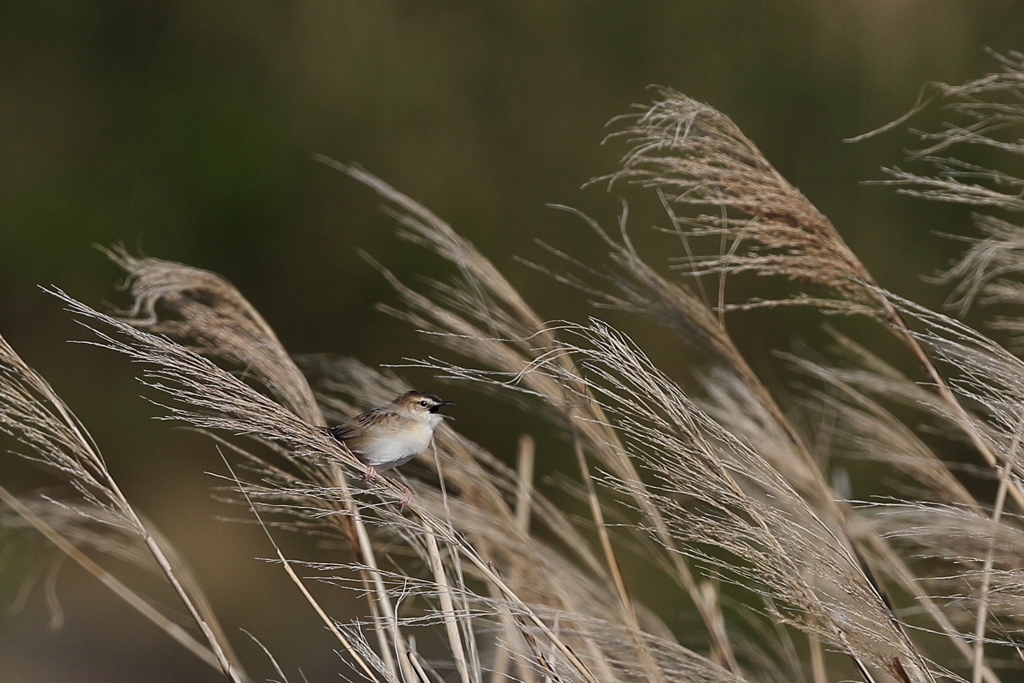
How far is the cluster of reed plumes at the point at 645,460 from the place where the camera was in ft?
4.66

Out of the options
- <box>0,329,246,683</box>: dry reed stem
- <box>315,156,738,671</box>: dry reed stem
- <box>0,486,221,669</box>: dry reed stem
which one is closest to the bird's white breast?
<box>315,156,738,671</box>: dry reed stem

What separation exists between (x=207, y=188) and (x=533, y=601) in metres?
4.82

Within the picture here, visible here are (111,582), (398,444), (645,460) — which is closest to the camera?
(645,460)

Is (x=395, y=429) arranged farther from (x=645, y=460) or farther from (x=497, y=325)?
(x=645, y=460)

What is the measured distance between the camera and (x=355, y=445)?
247 cm

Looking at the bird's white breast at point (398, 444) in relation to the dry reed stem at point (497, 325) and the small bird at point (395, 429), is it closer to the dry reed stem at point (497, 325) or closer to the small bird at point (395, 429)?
the small bird at point (395, 429)

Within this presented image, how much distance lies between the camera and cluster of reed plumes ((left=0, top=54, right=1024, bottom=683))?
1421mm

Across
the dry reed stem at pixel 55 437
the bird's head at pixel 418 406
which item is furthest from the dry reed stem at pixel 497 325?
the dry reed stem at pixel 55 437

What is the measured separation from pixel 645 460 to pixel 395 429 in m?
1.00

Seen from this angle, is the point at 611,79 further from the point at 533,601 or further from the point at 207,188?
the point at 533,601

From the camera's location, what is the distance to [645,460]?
4.77 feet

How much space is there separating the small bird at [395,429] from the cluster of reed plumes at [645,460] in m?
0.05

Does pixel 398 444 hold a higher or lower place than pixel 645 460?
lower

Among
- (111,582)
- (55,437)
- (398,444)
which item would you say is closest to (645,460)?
(55,437)
